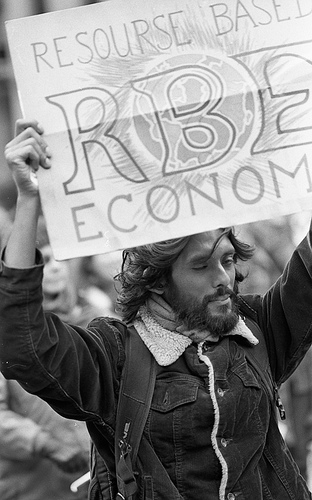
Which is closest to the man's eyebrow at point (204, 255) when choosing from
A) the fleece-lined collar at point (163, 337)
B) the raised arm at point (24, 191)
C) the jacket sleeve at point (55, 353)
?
the fleece-lined collar at point (163, 337)

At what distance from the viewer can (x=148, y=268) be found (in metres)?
3.45

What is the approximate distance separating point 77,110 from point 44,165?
0.20 metres

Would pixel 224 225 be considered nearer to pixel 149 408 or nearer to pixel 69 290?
pixel 149 408

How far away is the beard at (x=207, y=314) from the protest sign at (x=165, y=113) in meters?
0.29

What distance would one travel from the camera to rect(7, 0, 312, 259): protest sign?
124 inches

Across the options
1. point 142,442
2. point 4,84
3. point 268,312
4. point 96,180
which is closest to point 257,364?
point 268,312

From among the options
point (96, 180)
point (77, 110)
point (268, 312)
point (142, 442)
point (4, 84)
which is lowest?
point (142, 442)

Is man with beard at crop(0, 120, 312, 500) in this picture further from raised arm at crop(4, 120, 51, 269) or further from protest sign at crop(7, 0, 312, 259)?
protest sign at crop(7, 0, 312, 259)

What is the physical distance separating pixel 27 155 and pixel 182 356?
764 mm

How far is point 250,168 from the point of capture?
126 inches

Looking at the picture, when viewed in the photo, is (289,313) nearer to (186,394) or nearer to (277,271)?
(186,394)

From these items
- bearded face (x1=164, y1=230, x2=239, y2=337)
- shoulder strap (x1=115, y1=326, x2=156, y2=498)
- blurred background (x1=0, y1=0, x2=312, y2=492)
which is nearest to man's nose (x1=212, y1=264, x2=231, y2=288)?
bearded face (x1=164, y1=230, x2=239, y2=337)

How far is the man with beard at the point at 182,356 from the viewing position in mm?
3035

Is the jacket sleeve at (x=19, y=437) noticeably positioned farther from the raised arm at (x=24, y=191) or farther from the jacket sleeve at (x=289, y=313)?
the raised arm at (x=24, y=191)
